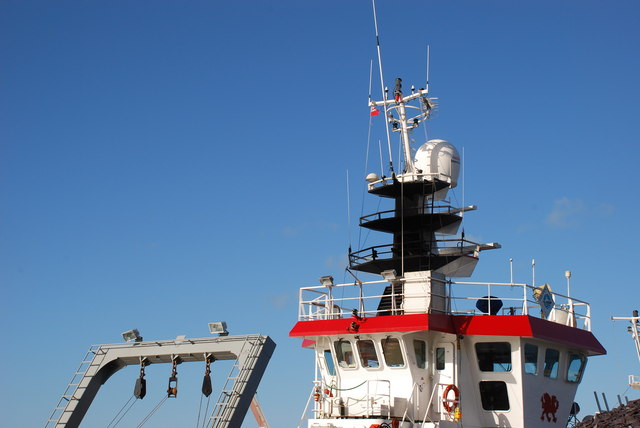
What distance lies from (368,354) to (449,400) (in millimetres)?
3040

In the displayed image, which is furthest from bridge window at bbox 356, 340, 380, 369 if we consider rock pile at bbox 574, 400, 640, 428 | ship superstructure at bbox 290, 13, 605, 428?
rock pile at bbox 574, 400, 640, 428

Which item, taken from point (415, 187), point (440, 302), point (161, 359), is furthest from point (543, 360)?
point (161, 359)

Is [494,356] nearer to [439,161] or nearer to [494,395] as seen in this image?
[494,395]

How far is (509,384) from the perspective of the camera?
80.1ft

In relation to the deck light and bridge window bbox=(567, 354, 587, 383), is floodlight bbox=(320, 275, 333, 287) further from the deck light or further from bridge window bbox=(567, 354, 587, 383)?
bridge window bbox=(567, 354, 587, 383)

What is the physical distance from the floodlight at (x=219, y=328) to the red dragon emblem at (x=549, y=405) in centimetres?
1039

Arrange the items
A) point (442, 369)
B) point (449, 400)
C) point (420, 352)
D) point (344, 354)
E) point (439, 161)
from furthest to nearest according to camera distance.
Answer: point (439, 161)
point (344, 354)
point (420, 352)
point (442, 369)
point (449, 400)

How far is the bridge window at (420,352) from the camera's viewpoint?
2477cm

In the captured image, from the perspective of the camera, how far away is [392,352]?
2491 cm

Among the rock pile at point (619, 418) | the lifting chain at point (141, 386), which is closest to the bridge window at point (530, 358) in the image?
the lifting chain at point (141, 386)

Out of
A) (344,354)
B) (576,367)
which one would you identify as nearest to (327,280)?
(344,354)

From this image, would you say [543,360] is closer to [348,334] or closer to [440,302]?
[440,302]

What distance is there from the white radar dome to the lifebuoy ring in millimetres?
8153

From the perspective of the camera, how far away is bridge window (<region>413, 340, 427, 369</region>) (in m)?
24.8
